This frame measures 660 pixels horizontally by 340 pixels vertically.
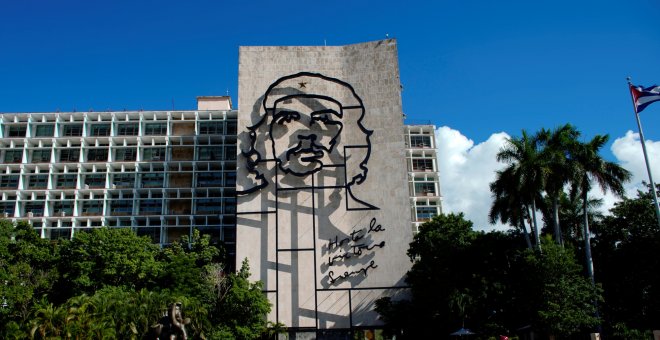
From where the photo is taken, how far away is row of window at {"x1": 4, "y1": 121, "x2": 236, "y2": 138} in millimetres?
71688

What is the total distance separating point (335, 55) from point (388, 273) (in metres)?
21.6

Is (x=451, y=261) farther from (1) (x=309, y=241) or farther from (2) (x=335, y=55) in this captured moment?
(2) (x=335, y=55)

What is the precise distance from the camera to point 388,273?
51.0 metres

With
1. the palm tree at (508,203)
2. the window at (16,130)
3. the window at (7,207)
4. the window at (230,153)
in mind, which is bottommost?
the palm tree at (508,203)

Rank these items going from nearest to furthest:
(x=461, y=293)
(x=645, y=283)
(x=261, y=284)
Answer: (x=461, y=293), (x=645, y=283), (x=261, y=284)

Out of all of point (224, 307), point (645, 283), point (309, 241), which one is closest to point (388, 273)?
point (309, 241)

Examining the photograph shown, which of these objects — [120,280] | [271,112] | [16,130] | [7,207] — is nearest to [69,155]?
[16,130]

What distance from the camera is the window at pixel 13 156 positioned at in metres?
70.4

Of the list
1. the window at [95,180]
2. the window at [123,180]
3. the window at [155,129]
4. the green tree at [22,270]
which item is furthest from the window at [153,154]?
the green tree at [22,270]

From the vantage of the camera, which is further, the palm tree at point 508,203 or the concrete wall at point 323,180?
the concrete wall at point 323,180

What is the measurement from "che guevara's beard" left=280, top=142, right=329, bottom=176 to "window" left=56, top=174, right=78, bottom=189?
30227 mm

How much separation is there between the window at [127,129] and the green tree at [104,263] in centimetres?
2899

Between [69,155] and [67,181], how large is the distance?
10.6ft

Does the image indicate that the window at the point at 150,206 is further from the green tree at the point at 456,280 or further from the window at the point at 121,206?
the green tree at the point at 456,280
